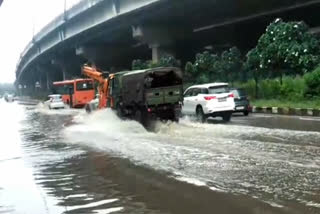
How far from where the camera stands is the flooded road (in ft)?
25.4

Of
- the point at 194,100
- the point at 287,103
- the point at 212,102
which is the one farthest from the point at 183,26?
the point at 212,102

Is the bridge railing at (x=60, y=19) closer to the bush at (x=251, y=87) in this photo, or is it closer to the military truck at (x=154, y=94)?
the bush at (x=251, y=87)

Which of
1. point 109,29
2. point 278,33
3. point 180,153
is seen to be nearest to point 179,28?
point 109,29

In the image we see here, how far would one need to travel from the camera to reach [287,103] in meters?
29.7

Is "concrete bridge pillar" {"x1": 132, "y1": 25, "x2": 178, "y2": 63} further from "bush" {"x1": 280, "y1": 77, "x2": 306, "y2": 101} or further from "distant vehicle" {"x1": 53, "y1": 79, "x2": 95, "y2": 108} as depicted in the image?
"bush" {"x1": 280, "y1": 77, "x2": 306, "y2": 101}

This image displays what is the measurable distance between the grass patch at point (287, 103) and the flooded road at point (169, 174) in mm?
11025

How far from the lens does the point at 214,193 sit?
824 cm

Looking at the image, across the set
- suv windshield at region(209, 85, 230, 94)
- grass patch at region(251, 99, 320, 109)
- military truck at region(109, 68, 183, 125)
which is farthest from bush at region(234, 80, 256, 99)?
military truck at region(109, 68, 183, 125)

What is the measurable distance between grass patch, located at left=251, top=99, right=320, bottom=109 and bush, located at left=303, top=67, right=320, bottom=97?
21.7 inches

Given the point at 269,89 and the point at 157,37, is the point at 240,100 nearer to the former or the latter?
the point at 269,89

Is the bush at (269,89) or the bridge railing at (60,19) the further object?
the bridge railing at (60,19)

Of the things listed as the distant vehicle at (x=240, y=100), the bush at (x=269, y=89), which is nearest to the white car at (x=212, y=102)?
the distant vehicle at (x=240, y=100)

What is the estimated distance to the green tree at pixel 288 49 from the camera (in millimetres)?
30562

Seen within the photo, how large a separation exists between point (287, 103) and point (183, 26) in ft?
74.1
